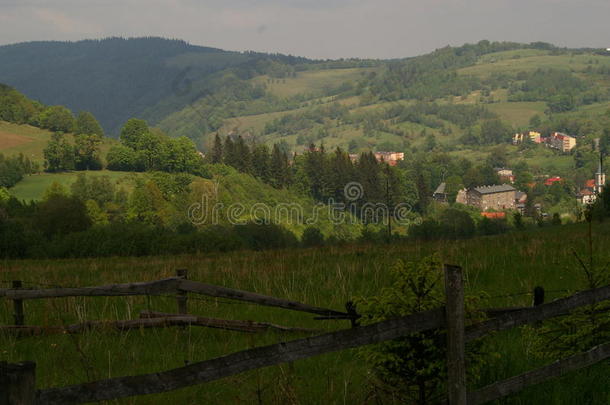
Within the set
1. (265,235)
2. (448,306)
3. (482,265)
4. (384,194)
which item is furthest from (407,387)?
(384,194)

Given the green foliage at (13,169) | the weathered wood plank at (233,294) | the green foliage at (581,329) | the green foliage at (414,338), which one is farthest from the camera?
the green foliage at (13,169)

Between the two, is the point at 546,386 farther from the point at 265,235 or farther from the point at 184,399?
the point at 265,235

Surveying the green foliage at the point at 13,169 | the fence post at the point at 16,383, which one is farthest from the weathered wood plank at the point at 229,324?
the green foliage at the point at 13,169

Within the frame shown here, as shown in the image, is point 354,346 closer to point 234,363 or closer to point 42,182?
point 234,363

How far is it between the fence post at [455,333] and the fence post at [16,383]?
3.19 m

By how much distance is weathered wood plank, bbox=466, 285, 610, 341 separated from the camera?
5781 mm

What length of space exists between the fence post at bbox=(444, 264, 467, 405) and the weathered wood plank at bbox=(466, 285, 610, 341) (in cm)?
22

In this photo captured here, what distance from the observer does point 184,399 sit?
7551 millimetres

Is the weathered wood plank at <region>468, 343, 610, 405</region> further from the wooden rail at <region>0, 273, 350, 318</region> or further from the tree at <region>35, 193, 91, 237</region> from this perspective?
the tree at <region>35, 193, 91, 237</region>

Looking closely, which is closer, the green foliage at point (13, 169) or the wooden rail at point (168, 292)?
the wooden rail at point (168, 292)

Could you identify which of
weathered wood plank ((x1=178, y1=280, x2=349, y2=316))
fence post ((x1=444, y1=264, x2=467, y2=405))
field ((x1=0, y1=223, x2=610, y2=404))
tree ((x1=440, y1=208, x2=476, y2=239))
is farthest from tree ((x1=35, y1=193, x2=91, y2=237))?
fence post ((x1=444, y1=264, x2=467, y2=405))

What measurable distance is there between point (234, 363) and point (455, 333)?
194 centimetres

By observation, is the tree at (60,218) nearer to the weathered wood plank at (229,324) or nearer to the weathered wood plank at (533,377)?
the weathered wood plank at (229,324)

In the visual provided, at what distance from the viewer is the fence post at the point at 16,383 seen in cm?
367
